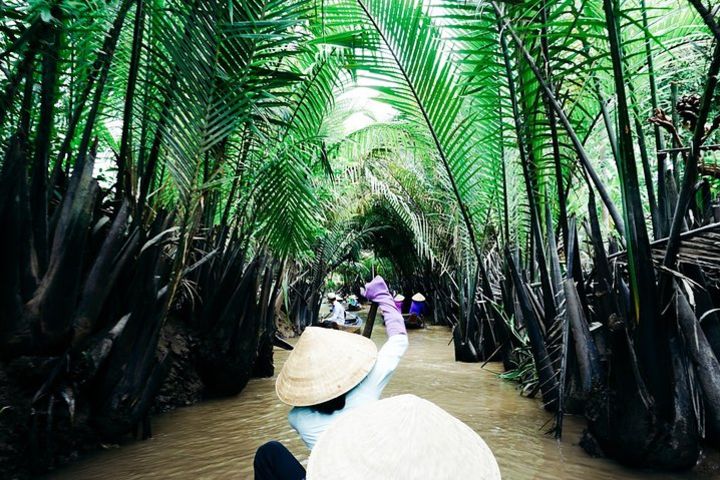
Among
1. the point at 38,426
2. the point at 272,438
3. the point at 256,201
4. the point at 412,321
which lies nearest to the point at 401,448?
the point at 38,426

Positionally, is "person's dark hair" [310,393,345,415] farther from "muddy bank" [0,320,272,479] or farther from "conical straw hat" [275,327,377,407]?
"muddy bank" [0,320,272,479]

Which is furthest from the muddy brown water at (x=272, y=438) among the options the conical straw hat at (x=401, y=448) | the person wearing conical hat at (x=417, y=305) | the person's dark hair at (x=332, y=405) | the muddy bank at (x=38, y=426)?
the person wearing conical hat at (x=417, y=305)

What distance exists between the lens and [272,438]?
296 centimetres

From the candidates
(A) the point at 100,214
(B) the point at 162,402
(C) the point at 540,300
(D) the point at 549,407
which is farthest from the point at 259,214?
(D) the point at 549,407

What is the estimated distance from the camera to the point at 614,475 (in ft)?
7.08

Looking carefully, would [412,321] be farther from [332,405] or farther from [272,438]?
[332,405]

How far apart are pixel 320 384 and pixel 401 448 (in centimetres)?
72

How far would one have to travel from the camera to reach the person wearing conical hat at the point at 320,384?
1465mm

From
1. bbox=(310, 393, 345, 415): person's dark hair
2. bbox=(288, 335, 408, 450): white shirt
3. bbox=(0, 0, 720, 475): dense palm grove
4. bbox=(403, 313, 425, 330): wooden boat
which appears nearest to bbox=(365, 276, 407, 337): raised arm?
bbox=(288, 335, 408, 450): white shirt

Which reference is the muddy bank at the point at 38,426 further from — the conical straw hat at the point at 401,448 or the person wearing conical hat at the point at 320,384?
the conical straw hat at the point at 401,448

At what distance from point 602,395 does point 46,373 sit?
2.66m

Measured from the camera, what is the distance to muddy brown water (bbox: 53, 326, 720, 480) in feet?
7.47

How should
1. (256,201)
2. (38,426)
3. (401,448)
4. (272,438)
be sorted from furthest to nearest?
(256,201) < (272,438) < (38,426) < (401,448)

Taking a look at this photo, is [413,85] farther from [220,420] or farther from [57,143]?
[220,420]
